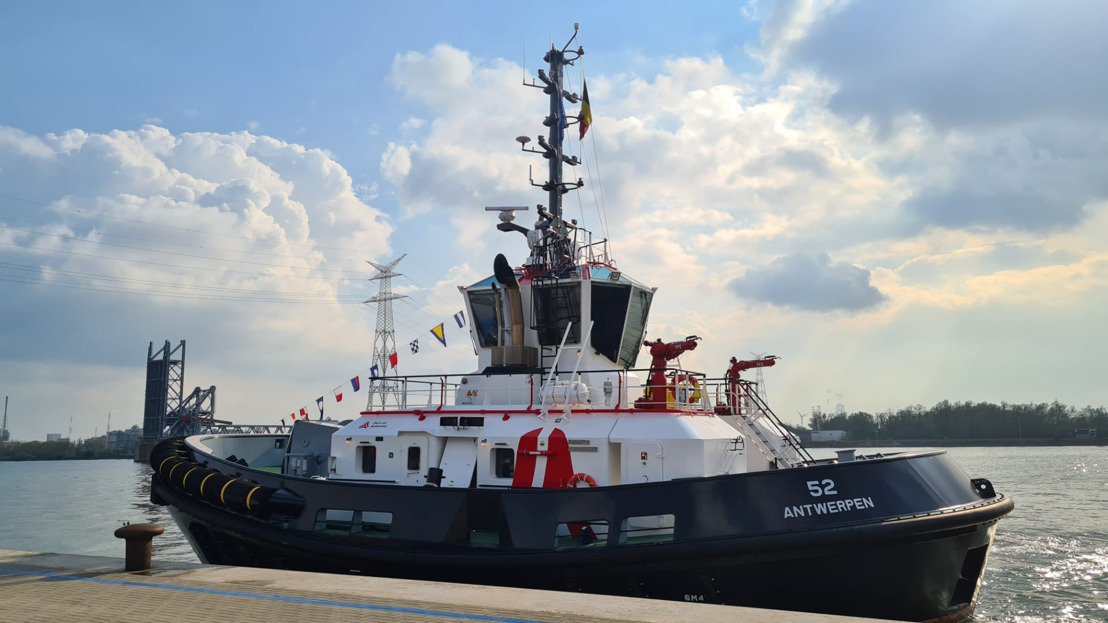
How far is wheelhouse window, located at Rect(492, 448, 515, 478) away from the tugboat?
0.02 m

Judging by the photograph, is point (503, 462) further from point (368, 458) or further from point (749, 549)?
point (749, 549)

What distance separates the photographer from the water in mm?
11539

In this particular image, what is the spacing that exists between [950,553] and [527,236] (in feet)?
23.2

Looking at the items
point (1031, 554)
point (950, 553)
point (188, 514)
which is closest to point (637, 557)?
point (950, 553)

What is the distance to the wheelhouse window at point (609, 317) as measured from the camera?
1072cm

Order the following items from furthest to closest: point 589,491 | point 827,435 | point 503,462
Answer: point 827,435
point 503,462
point 589,491

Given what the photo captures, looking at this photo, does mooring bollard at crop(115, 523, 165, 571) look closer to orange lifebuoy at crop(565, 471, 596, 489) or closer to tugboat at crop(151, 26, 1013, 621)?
tugboat at crop(151, 26, 1013, 621)

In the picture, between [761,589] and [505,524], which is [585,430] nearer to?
[505,524]

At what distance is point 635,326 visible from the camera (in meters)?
11.4

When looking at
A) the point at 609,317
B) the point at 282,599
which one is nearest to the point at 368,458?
the point at 609,317

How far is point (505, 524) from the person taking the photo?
8.48 m

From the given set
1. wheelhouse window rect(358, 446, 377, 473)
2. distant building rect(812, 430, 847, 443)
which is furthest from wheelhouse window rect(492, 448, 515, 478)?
distant building rect(812, 430, 847, 443)

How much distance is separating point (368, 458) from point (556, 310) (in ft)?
10.8

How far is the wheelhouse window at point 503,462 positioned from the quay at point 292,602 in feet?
9.17
